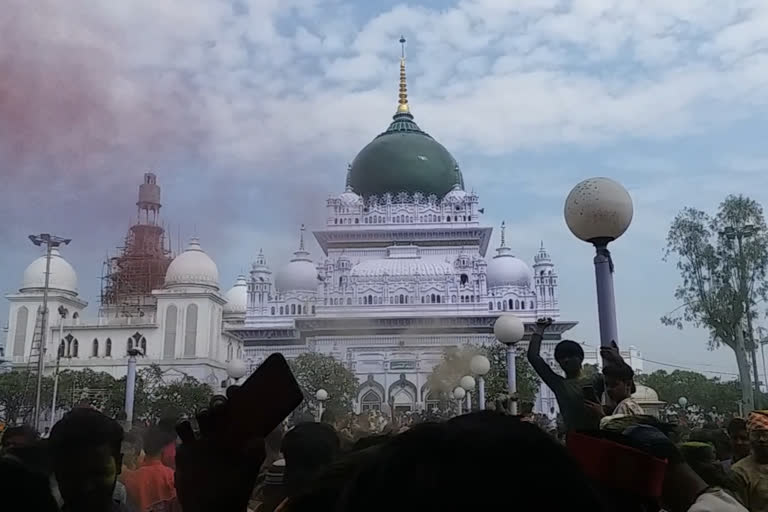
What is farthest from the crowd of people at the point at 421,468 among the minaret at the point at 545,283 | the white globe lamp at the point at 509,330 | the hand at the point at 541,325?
the minaret at the point at 545,283

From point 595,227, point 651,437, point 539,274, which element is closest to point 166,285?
point 539,274

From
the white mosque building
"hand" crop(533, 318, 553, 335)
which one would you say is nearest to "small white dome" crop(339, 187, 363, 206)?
the white mosque building

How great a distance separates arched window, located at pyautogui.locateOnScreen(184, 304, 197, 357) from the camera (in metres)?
48.0

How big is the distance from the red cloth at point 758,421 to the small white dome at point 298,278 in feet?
132

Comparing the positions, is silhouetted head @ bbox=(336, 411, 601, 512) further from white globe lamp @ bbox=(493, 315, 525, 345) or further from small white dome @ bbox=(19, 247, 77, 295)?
small white dome @ bbox=(19, 247, 77, 295)

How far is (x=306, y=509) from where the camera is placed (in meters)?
1.41

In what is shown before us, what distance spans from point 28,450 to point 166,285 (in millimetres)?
48625

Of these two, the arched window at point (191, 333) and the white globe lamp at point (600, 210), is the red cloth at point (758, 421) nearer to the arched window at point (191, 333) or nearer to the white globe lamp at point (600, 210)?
the white globe lamp at point (600, 210)

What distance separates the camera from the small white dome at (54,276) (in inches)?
2010

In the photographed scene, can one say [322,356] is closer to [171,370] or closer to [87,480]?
[171,370]

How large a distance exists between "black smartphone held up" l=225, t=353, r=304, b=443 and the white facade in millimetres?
46759

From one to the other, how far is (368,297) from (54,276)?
2413cm

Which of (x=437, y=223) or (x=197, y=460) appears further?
(x=437, y=223)

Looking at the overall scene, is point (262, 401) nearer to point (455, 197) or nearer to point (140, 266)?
point (455, 197)
